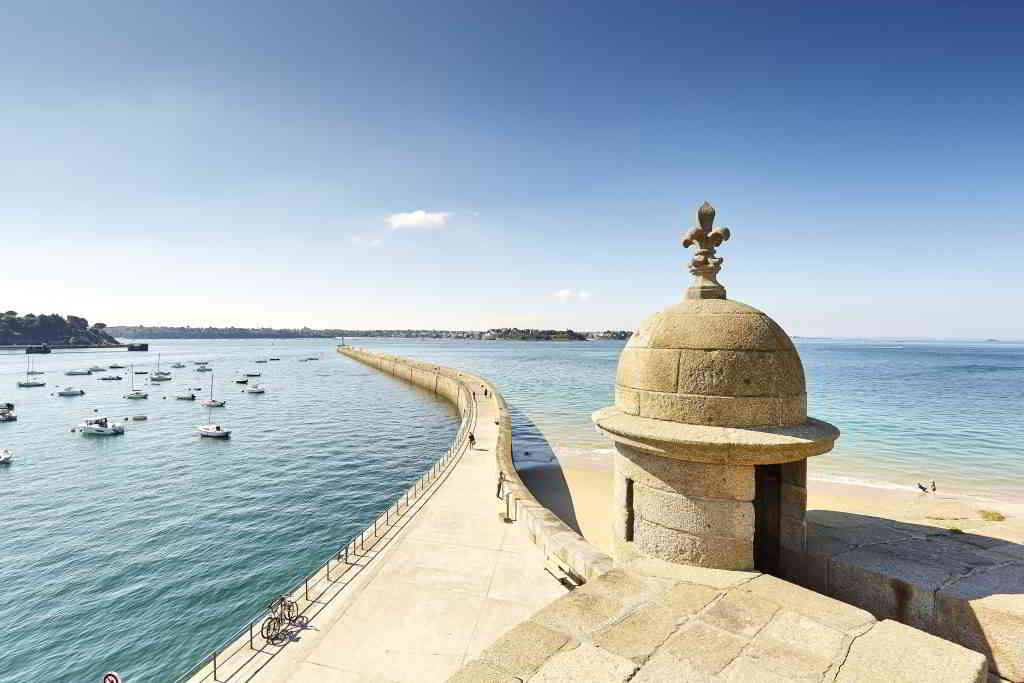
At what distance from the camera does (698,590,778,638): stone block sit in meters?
3.55

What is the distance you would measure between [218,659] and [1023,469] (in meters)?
40.2

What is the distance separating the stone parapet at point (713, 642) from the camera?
3018mm

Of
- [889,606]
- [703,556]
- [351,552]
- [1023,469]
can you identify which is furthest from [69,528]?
[1023,469]

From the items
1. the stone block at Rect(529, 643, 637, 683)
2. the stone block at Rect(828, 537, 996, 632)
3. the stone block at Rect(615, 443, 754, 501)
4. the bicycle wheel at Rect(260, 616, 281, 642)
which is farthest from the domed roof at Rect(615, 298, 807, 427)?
the bicycle wheel at Rect(260, 616, 281, 642)

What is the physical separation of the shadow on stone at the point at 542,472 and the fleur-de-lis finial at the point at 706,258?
1370cm

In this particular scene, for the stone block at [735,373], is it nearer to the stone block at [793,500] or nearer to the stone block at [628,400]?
the stone block at [628,400]

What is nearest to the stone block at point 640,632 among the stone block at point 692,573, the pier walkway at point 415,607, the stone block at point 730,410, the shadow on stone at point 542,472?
the stone block at point 692,573

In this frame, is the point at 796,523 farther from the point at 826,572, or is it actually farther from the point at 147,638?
the point at 147,638

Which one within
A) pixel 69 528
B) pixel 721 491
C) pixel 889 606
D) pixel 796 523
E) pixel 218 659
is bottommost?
pixel 69 528

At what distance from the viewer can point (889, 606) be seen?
398cm

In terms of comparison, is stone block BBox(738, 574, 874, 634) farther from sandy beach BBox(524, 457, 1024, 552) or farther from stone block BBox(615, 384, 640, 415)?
sandy beach BBox(524, 457, 1024, 552)

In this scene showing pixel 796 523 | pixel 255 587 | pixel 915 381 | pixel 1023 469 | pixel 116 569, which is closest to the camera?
pixel 796 523

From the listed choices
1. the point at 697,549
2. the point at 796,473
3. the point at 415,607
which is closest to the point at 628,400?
the point at 697,549

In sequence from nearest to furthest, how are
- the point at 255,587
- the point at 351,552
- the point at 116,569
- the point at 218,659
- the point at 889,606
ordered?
the point at 889,606 < the point at 218,659 < the point at 351,552 < the point at 255,587 < the point at 116,569
